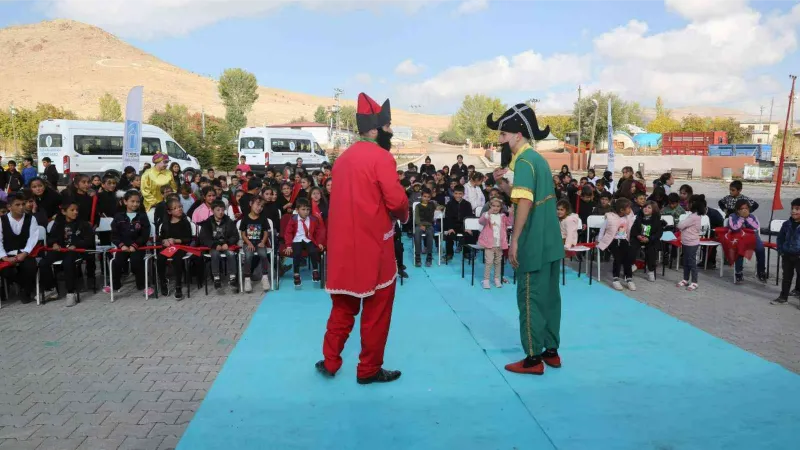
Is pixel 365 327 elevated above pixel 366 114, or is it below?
below

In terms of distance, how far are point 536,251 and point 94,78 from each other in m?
115

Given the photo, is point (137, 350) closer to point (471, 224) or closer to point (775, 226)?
point (471, 224)

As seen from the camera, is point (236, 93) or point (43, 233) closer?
point (43, 233)

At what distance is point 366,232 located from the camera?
13.9ft

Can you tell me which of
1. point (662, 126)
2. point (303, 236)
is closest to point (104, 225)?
point (303, 236)

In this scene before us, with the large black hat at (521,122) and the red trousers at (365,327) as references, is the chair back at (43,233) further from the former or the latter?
the large black hat at (521,122)

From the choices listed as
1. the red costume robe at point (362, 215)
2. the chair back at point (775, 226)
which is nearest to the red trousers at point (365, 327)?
the red costume robe at point (362, 215)

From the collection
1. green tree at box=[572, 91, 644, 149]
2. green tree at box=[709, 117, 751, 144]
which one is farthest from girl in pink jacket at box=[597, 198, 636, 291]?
green tree at box=[709, 117, 751, 144]

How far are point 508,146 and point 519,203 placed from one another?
1.80ft

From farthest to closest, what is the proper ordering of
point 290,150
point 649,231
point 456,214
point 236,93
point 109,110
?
point 236,93 < point 109,110 < point 290,150 < point 456,214 < point 649,231

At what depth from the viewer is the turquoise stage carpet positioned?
3.64 metres

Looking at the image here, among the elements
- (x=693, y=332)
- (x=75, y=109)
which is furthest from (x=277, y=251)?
(x=75, y=109)

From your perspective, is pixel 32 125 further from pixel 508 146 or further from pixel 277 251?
pixel 508 146

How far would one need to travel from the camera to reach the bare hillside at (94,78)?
91.2 m
